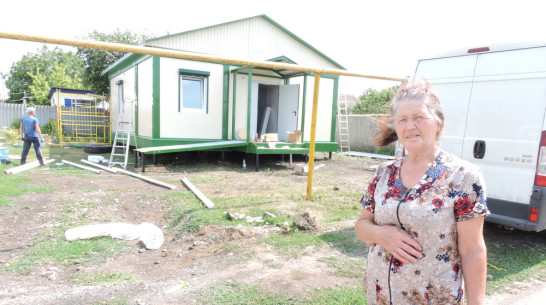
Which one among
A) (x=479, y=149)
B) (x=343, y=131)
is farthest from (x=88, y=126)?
(x=479, y=149)

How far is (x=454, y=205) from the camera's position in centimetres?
145

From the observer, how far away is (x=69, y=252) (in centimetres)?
410

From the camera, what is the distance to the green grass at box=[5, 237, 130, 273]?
3832 mm

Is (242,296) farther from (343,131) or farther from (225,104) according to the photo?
(343,131)

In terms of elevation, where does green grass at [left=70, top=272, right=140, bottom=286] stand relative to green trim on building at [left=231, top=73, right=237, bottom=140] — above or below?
below

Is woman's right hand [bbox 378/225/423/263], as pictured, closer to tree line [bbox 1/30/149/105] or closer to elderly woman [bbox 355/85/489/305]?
elderly woman [bbox 355/85/489/305]

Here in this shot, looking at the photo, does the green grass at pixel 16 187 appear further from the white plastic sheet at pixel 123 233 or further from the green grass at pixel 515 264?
the green grass at pixel 515 264

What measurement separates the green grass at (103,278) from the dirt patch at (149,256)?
0.20 feet

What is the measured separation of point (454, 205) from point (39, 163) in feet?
38.8

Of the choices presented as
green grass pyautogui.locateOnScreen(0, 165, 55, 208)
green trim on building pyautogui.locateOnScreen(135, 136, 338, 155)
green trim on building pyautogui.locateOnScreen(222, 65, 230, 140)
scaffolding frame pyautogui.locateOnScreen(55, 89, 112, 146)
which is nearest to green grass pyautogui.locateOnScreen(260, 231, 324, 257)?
green grass pyautogui.locateOnScreen(0, 165, 55, 208)

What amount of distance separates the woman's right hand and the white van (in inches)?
118

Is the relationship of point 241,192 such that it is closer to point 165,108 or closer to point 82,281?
point 82,281

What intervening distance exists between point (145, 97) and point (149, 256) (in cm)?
831

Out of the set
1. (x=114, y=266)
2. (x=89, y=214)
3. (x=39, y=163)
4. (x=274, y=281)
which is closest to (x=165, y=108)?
(x=39, y=163)
